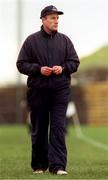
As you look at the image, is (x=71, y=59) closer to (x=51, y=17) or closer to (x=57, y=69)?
(x=57, y=69)

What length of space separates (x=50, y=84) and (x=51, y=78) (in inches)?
2.8

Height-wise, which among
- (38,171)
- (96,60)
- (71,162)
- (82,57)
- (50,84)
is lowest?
(96,60)

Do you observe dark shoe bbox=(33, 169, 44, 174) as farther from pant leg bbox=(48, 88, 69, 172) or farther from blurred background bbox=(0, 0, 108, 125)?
blurred background bbox=(0, 0, 108, 125)

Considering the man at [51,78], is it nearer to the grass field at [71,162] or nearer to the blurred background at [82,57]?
the grass field at [71,162]

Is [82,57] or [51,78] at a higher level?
[51,78]

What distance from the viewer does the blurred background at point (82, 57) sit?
2864cm

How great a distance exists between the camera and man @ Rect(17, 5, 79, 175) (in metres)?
10.5

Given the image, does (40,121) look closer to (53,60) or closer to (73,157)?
(53,60)

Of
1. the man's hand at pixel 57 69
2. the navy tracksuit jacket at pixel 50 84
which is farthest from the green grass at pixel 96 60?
the man's hand at pixel 57 69

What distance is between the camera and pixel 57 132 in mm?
Result: 10500

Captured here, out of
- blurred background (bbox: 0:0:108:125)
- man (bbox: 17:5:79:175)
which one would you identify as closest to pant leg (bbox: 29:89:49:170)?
man (bbox: 17:5:79:175)

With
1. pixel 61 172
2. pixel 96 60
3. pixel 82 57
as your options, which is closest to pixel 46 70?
pixel 61 172

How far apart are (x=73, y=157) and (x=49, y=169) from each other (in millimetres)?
3473

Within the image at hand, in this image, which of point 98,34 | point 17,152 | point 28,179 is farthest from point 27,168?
point 98,34
